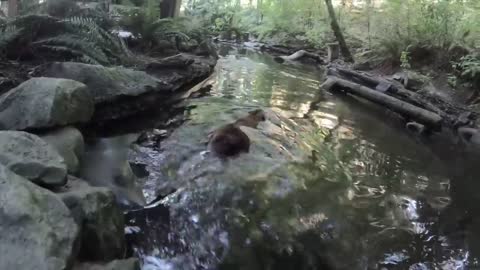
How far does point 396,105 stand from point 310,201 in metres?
3.99

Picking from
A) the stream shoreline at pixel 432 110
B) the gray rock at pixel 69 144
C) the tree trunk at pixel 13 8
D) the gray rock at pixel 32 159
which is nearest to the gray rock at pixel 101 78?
the gray rock at pixel 69 144

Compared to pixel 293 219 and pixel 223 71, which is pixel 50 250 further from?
pixel 223 71

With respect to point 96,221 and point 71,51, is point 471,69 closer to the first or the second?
point 71,51

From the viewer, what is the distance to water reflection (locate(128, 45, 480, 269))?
3254 millimetres

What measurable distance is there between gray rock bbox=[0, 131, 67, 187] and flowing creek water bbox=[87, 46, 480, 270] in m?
0.70

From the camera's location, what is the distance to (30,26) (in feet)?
17.7

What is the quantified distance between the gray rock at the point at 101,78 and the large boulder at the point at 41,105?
629 mm

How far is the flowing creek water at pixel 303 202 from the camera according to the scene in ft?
10.6

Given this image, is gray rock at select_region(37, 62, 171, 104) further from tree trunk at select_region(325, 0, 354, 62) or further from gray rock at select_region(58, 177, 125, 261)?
tree trunk at select_region(325, 0, 354, 62)

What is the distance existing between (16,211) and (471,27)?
28.8ft

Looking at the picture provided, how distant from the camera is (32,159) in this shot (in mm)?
2877

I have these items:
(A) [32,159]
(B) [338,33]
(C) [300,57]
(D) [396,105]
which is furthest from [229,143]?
(C) [300,57]

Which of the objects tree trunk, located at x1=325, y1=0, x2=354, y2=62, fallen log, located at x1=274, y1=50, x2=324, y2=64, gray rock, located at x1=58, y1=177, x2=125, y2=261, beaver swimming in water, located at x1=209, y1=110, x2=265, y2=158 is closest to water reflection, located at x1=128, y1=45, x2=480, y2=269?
beaver swimming in water, located at x1=209, y1=110, x2=265, y2=158

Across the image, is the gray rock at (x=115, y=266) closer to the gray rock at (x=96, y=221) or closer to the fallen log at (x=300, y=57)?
the gray rock at (x=96, y=221)
